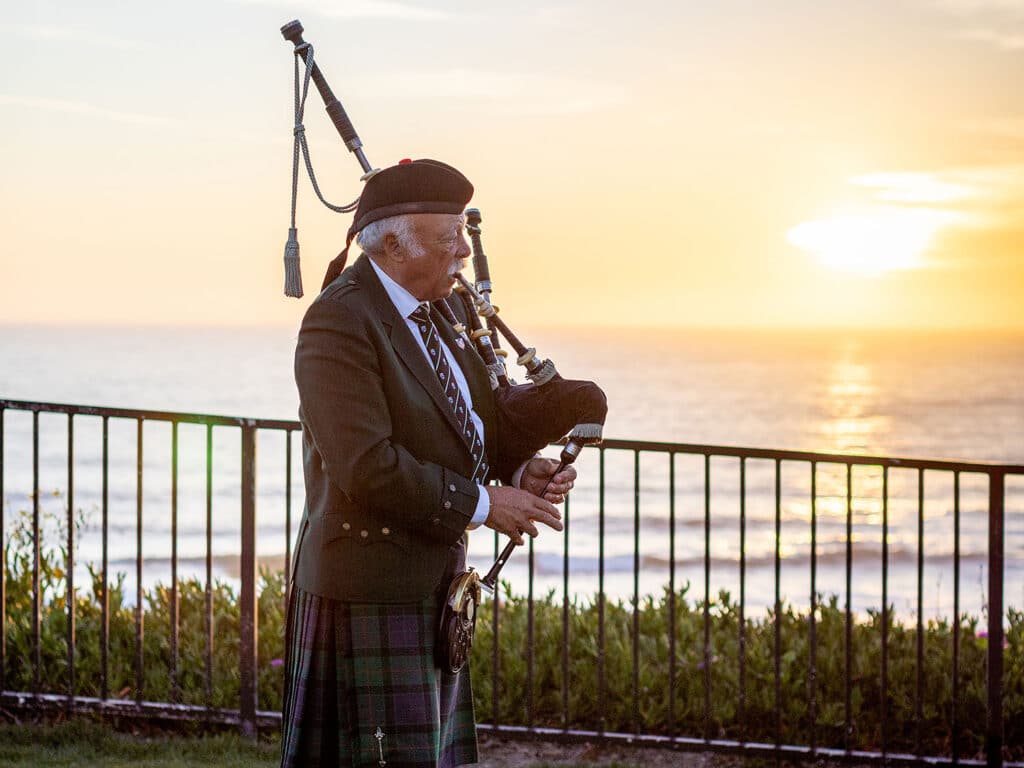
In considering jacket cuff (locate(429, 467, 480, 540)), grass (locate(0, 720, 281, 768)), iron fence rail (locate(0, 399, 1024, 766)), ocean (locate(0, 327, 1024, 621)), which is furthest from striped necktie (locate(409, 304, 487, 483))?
ocean (locate(0, 327, 1024, 621))

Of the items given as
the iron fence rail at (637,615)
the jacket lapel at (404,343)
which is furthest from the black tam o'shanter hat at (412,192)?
the iron fence rail at (637,615)

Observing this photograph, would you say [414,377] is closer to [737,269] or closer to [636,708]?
[636,708]

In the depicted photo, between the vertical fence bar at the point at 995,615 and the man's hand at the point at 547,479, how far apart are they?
5.82ft

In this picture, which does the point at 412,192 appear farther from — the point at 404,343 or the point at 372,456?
the point at 372,456

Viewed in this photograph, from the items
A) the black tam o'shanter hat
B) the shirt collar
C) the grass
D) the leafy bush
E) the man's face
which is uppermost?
the black tam o'shanter hat

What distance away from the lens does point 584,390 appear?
269 centimetres

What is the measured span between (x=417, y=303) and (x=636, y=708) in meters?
2.05

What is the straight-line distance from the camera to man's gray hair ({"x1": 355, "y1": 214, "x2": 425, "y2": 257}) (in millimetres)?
2557

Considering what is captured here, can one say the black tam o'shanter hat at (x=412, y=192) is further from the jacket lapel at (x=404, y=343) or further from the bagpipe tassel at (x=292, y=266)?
the bagpipe tassel at (x=292, y=266)

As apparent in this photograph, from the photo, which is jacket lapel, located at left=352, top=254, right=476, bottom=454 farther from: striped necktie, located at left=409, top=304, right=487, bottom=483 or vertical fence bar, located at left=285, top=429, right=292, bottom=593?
vertical fence bar, located at left=285, top=429, right=292, bottom=593

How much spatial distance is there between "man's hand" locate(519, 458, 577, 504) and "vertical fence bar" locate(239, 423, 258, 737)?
1661 mm

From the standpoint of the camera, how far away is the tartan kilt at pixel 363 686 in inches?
103

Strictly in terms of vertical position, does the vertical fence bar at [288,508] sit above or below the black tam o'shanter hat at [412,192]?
below

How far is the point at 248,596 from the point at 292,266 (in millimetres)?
1736
